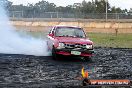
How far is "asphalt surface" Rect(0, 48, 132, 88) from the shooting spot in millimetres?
11324

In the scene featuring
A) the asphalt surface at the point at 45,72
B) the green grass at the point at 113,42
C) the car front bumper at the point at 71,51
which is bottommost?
the green grass at the point at 113,42

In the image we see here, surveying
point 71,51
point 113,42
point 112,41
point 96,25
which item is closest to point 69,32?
point 71,51

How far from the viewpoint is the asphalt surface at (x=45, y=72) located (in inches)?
446

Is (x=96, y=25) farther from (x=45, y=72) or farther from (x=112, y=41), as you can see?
(x=45, y=72)

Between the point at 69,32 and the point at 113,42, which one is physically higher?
the point at 69,32

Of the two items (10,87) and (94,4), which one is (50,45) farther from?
(94,4)

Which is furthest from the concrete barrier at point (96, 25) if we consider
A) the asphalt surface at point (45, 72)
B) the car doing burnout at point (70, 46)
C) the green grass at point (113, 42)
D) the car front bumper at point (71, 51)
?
the asphalt surface at point (45, 72)

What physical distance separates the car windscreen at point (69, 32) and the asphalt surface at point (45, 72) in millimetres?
1151

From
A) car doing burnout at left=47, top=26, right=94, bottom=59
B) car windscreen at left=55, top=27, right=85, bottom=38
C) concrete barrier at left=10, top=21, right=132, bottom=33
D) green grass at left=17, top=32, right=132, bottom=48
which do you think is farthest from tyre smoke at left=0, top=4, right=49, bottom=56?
concrete barrier at left=10, top=21, right=132, bottom=33

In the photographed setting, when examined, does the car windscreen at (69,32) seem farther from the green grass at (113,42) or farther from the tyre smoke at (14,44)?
the green grass at (113,42)

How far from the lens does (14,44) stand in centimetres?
2334

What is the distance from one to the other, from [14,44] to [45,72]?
32.0ft

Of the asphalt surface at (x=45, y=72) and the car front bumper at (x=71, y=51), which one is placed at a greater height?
the car front bumper at (x=71, y=51)

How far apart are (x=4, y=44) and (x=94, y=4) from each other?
76.5m
